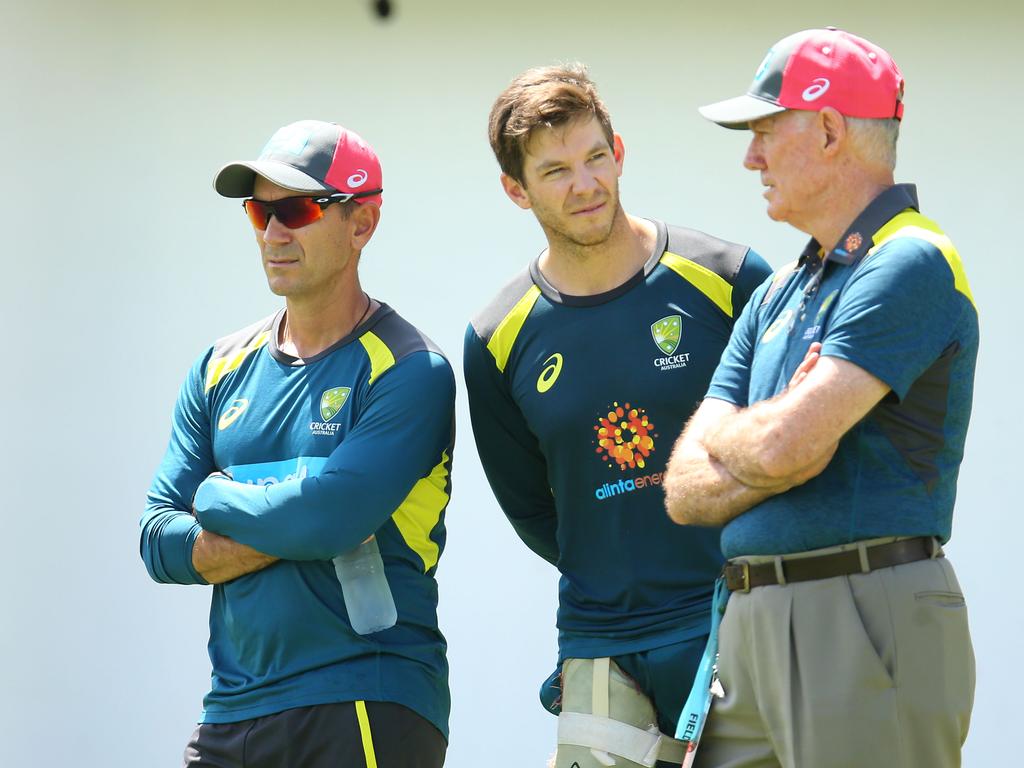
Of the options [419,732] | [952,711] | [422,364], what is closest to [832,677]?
[952,711]

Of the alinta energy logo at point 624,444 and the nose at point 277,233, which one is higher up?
the nose at point 277,233

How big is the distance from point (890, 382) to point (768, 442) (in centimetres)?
23

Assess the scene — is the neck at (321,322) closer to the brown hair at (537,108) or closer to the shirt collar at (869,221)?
the brown hair at (537,108)

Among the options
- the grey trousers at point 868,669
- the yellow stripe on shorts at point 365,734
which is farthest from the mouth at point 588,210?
the yellow stripe on shorts at point 365,734

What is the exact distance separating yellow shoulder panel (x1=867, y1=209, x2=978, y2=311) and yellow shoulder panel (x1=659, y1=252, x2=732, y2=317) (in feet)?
2.21

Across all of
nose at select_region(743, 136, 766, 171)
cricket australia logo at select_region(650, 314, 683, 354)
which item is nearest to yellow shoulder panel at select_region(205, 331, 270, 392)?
cricket australia logo at select_region(650, 314, 683, 354)

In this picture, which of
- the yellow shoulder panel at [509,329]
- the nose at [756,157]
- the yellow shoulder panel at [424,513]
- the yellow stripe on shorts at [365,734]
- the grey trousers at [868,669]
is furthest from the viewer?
the yellow shoulder panel at [509,329]

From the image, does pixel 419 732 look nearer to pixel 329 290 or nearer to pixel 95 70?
pixel 329 290

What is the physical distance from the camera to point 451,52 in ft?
17.2

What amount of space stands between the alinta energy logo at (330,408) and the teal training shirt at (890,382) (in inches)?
40.3

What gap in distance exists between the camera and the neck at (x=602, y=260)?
344cm

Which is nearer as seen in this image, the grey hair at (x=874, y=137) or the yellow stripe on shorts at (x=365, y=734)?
the grey hair at (x=874, y=137)

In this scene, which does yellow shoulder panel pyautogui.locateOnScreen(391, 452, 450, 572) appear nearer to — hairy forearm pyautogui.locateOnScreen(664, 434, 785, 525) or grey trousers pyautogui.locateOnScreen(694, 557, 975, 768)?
hairy forearm pyautogui.locateOnScreen(664, 434, 785, 525)

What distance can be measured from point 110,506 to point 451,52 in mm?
1990
